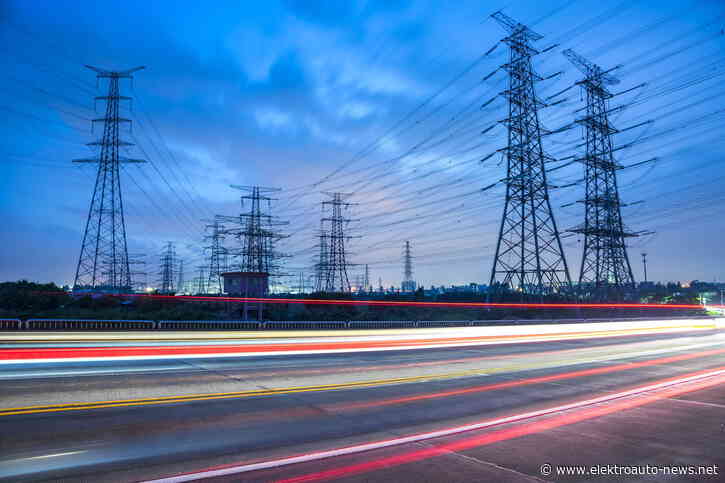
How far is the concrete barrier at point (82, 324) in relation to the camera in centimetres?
2279

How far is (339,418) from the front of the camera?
8016mm

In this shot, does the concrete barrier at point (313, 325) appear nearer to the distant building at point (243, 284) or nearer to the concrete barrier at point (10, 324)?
the concrete barrier at point (10, 324)

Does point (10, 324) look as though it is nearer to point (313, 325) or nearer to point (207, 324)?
point (207, 324)

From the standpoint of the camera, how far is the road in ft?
18.5

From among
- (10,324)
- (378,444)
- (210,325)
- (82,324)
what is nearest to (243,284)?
(210,325)

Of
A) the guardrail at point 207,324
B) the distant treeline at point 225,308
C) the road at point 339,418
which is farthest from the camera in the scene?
the distant treeline at point 225,308

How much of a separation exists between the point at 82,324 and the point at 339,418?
→ 21506 mm

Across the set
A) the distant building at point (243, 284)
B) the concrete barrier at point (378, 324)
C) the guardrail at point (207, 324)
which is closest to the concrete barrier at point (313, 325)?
the guardrail at point (207, 324)

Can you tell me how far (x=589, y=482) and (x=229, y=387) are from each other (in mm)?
7712

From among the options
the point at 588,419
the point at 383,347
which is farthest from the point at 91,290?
the point at 588,419

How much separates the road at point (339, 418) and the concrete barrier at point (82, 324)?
7954 mm

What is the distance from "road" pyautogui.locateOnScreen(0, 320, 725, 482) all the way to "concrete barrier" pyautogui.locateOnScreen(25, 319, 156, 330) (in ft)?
26.1

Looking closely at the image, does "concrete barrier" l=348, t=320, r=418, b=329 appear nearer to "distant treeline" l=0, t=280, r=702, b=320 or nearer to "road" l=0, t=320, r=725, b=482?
"distant treeline" l=0, t=280, r=702, b=320

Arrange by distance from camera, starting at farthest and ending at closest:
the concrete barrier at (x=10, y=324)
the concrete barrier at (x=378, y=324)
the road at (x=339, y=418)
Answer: the concrete barrier at (x=378, y=324) → the concrete barrier at (x=10, y=324) → the road at (x=339, y=418)
